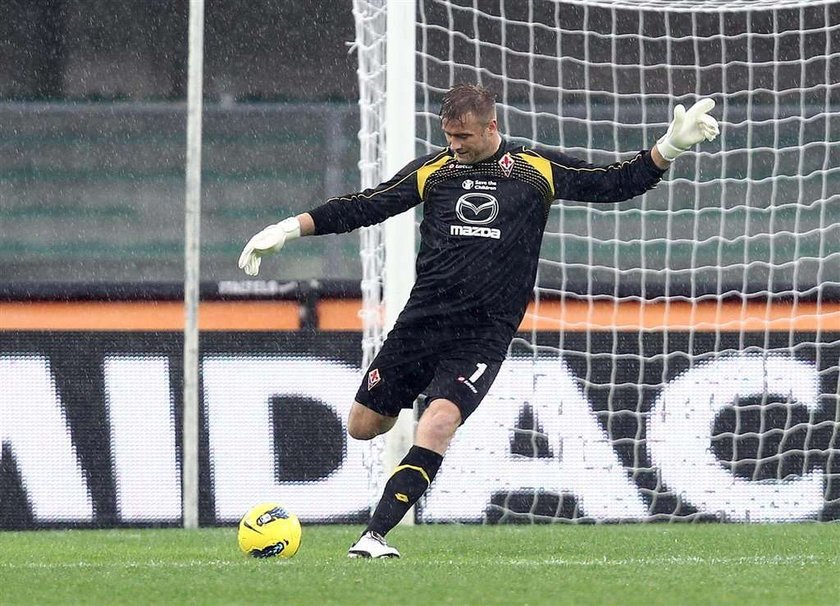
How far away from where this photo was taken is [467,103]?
5.89 meters

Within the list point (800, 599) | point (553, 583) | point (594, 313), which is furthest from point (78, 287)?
point (800, 599)

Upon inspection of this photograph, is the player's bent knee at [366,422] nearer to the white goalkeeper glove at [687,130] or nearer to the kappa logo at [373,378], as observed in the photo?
the kappa logo at [373,378]

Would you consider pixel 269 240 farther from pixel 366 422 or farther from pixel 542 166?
pixel 542 166

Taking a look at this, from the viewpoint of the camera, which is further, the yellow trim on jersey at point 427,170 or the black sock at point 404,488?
the yellow trim on jersey at point 427,170

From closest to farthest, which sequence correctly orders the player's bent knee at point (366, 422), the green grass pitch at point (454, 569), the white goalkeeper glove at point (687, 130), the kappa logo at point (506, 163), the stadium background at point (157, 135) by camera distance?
the green grass pitch at point (454, 569) < the white goalkeeper glove at point (687, 130) < the kappa logo at point (506, 163) < the player's bent knee at point (366, 422) < the stadium background at point (157, 135)

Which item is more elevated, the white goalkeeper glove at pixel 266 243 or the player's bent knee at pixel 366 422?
the white goalkeeper glove at pixel 266 243

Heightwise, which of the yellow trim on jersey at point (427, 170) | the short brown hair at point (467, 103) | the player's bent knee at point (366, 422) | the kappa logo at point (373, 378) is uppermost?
the short brown hair at point (467, 103)

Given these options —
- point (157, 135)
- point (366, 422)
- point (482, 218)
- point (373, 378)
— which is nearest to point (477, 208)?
point (482, 218)

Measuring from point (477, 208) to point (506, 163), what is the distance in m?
0.21

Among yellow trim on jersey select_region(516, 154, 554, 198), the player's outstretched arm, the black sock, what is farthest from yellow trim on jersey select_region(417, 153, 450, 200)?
the black sock

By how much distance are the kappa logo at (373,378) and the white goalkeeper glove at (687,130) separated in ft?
4.58

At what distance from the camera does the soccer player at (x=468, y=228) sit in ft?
19.5

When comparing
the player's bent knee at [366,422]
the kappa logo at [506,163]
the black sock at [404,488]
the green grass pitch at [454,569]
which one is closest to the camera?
the green grass pitch at [454,569]

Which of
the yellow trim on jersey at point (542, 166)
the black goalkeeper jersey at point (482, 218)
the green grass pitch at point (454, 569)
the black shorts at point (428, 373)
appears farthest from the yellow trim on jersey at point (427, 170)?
the green grass pitch at point (454, 569)
